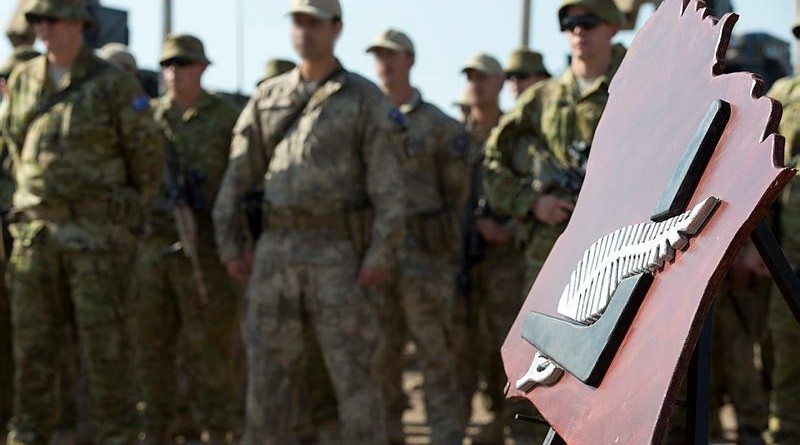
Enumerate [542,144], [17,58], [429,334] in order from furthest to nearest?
[17,58] < [429,334] < [542,144]

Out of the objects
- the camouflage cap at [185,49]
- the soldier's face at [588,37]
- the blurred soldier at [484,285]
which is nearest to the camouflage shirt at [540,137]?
the soldier's face at [588,37]

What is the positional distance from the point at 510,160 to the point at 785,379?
1564 mm

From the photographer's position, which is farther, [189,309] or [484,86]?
[484,86]

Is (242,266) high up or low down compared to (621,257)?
down

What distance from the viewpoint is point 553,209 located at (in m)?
5.65

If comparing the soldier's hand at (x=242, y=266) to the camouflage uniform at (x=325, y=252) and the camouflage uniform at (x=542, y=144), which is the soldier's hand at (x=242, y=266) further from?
the camouflage uniform at (x=542, y=144)

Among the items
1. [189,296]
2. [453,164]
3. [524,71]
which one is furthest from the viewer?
[524,71]

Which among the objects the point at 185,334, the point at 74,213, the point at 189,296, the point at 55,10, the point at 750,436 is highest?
the point at 55,10

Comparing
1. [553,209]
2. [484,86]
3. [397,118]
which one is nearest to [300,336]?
[397,118]

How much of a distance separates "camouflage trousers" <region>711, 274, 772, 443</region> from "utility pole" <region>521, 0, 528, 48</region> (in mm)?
8737

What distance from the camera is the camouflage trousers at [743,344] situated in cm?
695

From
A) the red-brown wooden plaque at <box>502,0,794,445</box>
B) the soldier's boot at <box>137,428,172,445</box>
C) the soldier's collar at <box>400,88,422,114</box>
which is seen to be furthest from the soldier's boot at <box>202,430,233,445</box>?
the red-brown wooden plaque at <box>502,0,794,445</box>

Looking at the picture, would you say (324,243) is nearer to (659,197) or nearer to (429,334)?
(429,334)

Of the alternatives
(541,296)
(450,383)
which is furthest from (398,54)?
(541,296)
